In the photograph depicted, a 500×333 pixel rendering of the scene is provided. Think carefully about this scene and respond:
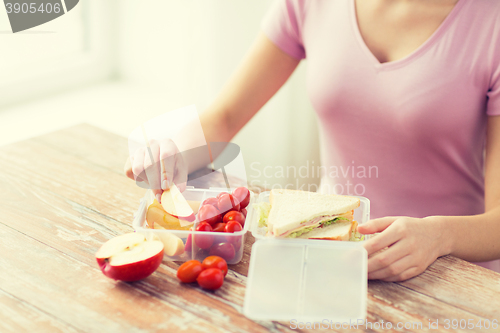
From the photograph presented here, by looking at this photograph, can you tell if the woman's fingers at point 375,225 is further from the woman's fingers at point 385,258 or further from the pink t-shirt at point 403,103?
the pink t-shirt at point 403,103

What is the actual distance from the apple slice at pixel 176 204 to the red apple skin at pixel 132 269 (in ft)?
0.26

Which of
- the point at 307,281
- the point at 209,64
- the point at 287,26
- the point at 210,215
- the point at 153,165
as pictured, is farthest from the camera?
the point at 209,64

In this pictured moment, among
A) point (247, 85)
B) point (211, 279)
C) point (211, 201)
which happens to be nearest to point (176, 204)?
point (211, 201)

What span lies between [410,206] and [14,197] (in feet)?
2.99

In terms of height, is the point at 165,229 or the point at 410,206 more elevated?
the point at 165,229

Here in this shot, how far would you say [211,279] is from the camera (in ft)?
2.36

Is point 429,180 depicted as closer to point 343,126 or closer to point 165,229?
point 343,126

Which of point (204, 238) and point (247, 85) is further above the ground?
point (247, 85)

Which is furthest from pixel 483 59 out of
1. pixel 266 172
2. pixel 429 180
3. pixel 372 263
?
pixel 266 172

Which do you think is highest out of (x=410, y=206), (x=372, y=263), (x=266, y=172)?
(x=372, y=263)

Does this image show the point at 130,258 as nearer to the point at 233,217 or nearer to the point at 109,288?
the point at 109,288

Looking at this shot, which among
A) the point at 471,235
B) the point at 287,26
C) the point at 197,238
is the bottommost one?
the point at 471,235

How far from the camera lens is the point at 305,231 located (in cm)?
78

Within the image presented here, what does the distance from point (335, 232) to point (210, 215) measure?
208 millimetres
